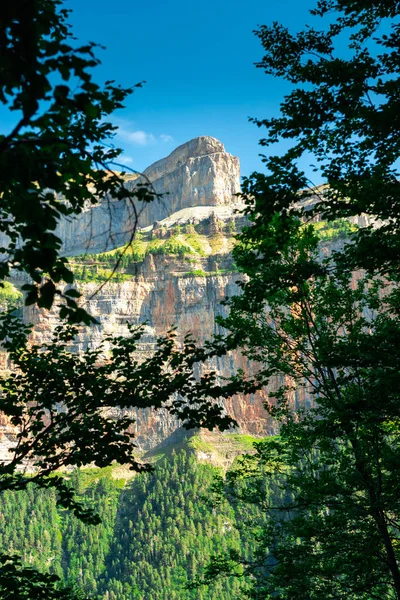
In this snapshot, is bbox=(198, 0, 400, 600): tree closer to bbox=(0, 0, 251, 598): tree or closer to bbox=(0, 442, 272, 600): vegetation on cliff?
bbox=(0, 0, 251, 598): tree

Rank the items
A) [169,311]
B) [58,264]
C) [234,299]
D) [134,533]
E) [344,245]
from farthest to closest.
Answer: [169,311]
[134,533]
[234,299]
[344,245]
[58,264]

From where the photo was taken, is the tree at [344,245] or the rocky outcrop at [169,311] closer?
the tree at [344,245]

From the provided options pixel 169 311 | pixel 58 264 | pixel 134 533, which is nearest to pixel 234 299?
pixel 58 264

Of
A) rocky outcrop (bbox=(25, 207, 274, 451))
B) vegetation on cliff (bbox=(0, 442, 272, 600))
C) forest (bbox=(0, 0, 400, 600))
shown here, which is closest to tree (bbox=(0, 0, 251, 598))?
forest (bbox=(0, 0, 400, 600))

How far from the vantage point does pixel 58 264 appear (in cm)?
333

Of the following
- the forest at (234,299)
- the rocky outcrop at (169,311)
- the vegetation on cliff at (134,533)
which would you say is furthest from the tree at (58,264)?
the rocky outcrop at (169,311)

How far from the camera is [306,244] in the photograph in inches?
532

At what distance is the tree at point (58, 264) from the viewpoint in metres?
3.14

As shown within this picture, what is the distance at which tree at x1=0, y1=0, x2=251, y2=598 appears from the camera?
314 centimetres

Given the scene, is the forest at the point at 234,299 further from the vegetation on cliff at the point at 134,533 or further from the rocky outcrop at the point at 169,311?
the rocky outcrop at the point at 169,311

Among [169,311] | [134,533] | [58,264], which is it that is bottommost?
[134,533]

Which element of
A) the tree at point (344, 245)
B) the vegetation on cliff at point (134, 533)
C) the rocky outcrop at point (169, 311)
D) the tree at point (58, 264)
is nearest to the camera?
the tree at point (58, 264)

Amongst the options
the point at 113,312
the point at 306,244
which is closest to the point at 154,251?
the point at 113,312

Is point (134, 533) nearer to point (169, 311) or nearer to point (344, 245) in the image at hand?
point (169, 311)
